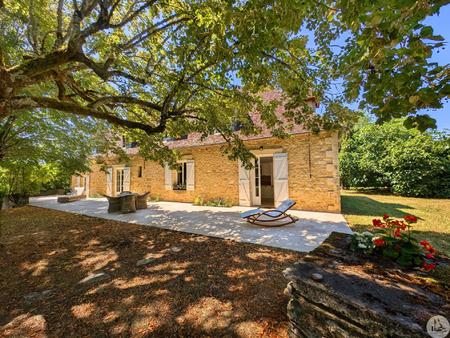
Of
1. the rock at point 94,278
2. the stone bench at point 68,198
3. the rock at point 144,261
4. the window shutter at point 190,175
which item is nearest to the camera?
the rock at point 94,278

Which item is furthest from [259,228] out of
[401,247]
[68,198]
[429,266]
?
[68,198]

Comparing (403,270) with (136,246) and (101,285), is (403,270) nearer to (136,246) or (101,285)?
(101,285)

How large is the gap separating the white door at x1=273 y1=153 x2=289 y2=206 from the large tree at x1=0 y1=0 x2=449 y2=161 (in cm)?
257

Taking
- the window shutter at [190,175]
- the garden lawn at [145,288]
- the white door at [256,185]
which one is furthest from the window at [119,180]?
the white door at [256,185]

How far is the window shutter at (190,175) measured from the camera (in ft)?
31.5

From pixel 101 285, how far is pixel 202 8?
157 inches

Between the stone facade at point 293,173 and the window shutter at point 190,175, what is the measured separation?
19 centimetres

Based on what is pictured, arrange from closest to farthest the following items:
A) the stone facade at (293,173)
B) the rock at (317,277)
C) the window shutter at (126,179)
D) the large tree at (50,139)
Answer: the rock at (317,277), the large tree at (50,139), the stone facade at (293,173), the window shutter at (126,179)

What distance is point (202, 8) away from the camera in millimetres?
2355

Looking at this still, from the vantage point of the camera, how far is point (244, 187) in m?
8.22

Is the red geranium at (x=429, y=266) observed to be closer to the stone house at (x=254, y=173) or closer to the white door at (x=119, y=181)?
the stone house at (x=254, y=173)

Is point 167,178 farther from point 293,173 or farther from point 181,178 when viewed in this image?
point 293,173

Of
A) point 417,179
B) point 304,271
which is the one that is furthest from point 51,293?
point 417,179

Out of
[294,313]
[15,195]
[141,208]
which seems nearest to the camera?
[294,313]
